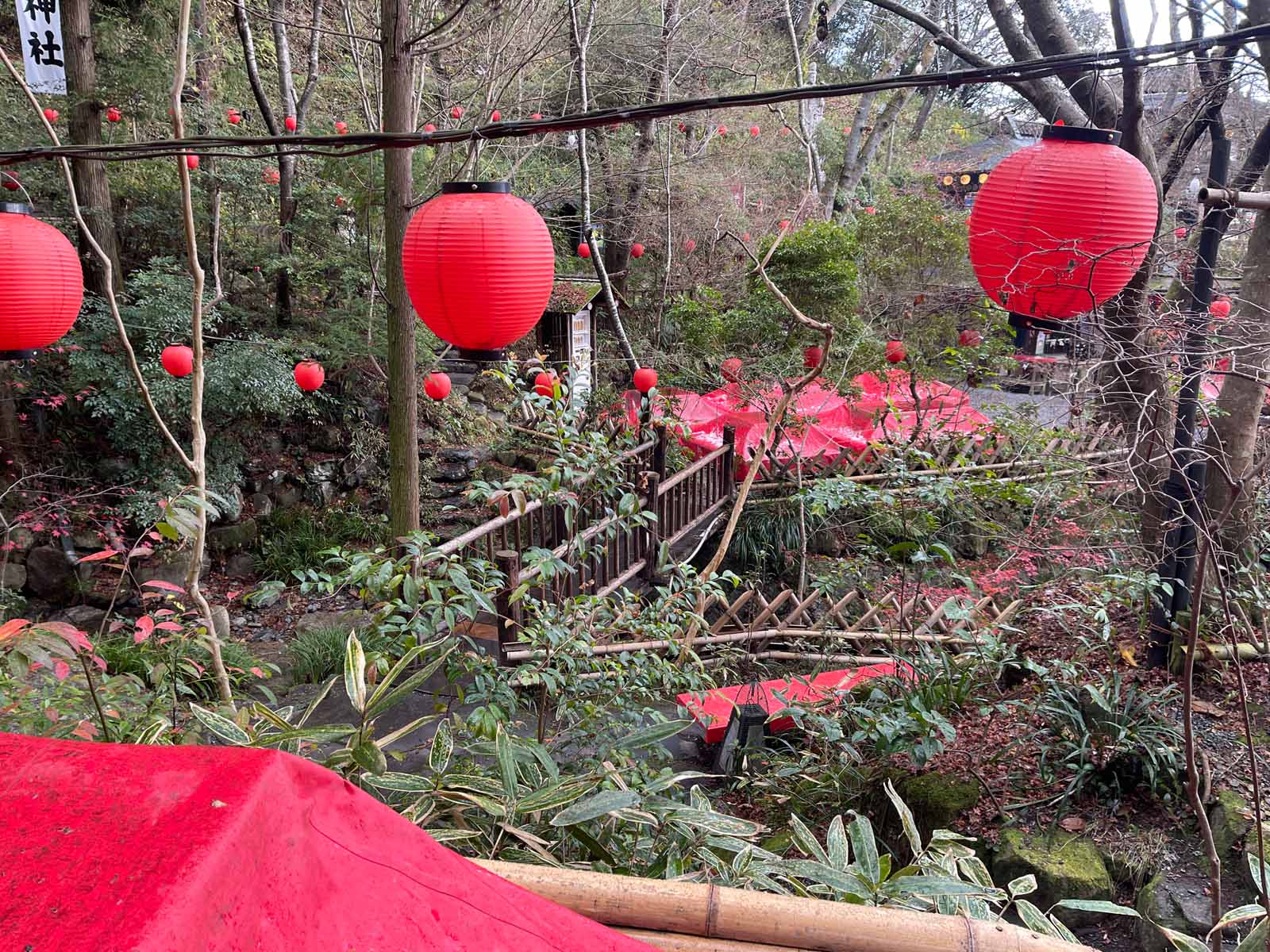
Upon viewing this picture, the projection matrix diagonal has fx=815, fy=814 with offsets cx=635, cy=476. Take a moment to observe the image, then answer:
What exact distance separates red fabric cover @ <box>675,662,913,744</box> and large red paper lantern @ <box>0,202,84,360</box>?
3503mm

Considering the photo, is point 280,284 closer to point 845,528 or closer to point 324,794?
point 845,528

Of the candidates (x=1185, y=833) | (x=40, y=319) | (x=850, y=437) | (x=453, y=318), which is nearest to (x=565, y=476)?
(x=453, y=318)

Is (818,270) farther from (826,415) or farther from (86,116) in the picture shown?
(86,116)

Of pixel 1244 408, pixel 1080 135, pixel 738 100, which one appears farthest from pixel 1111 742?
pixel 738 100

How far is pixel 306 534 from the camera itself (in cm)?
841

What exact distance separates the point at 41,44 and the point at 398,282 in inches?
143

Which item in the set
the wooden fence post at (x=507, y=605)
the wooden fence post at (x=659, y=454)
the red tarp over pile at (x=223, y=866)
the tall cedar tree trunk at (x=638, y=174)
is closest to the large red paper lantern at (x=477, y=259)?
the wooden fence post at (x=507, y=605)

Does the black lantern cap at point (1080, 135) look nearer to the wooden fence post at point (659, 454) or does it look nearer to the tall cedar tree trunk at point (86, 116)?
the wooden fence post at point (659, 454)

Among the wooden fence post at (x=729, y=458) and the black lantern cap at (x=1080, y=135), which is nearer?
the black lantern cap at (x=1080, y=135)

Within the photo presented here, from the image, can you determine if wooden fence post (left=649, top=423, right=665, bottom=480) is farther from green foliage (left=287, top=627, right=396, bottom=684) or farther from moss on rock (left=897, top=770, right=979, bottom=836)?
moss on rock (left=897, top=770, right=979, bottom=836)

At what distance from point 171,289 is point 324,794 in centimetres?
781

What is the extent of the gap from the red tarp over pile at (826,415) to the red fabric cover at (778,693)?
3.46m

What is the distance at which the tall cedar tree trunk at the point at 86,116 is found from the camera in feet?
22.8

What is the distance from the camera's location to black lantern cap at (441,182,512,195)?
2709 millimetres
